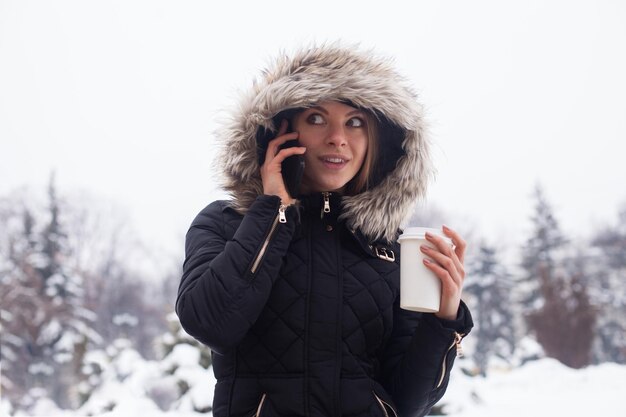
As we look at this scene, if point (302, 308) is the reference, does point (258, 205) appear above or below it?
above

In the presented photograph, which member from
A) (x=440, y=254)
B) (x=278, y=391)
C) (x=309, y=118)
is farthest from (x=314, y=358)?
(x=309, y=118)

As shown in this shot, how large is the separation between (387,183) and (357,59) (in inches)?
18.8

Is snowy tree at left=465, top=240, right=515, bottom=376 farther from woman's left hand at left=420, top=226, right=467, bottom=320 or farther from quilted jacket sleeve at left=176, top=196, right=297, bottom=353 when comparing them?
quilted jacket sleeve at left=176, top=196, right=297, bottom=353

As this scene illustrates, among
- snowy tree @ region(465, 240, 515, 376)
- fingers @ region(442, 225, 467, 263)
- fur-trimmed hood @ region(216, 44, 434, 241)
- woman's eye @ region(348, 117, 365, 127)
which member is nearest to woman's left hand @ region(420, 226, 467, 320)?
fingers @ region(442, 225, 467, 263)

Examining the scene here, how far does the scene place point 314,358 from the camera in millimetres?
1593

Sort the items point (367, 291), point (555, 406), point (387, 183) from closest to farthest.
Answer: point (367, 291), point (387, 183), point (555, 406)

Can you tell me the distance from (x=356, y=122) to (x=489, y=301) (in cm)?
2500

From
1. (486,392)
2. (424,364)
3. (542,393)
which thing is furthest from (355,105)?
(542,393)

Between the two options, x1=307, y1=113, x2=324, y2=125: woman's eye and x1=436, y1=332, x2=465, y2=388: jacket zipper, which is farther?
x1=307, y1=113, x2=324, y2=125: woman's eye

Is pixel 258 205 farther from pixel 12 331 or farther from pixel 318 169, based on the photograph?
pixel 12 331

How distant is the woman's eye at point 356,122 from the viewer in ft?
6.47

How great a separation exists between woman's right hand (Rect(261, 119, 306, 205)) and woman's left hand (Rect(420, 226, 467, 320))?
18.4 inches

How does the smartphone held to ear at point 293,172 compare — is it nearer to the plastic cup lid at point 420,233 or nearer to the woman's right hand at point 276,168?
the woman's right hand at point 276,168

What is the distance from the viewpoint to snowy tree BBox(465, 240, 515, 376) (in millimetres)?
24969
